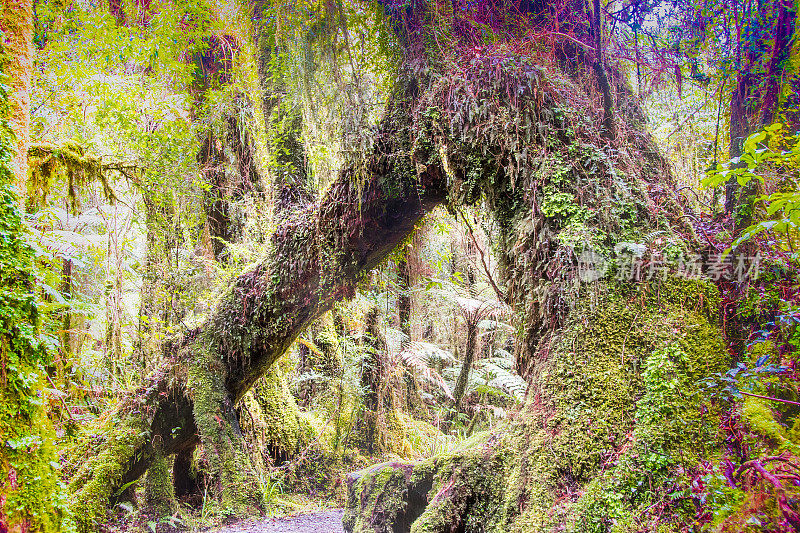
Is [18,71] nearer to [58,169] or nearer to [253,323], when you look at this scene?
[58,169]

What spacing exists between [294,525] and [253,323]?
3.14m

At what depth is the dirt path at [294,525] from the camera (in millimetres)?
5766

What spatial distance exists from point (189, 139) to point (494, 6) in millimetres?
5269

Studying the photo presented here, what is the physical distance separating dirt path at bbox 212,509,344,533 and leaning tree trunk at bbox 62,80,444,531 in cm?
27

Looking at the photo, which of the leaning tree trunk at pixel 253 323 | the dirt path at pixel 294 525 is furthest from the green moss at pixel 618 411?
the dirt path at pixel 294 525

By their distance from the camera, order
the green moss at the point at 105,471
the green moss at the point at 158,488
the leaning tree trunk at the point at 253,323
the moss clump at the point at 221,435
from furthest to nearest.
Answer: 1. the green moss at the point at 158,488
2. the moss clump at the point at 221,435
3. the green moss at the point at 105,471
4. the leaning tree trunk at the point at 253,323

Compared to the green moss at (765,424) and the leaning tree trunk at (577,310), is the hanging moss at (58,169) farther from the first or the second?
the green moss at (765,424)

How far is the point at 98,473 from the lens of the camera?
594cm

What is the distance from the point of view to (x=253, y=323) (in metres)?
6.17

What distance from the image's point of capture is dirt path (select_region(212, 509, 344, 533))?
577cm

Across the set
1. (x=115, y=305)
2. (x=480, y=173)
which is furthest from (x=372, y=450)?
(x=480, y=173)

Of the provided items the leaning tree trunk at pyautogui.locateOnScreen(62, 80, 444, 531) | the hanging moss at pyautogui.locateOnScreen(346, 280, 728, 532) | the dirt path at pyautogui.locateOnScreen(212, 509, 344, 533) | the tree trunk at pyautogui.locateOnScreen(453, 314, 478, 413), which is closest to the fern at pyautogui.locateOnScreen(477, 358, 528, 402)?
the tree trunk at pyautogui.locateOnScreen(453, 314, 478, 413)

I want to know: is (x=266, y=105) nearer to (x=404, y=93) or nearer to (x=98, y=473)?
(x=404, y=93)

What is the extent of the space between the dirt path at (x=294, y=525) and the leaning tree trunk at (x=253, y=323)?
10.6 inches
